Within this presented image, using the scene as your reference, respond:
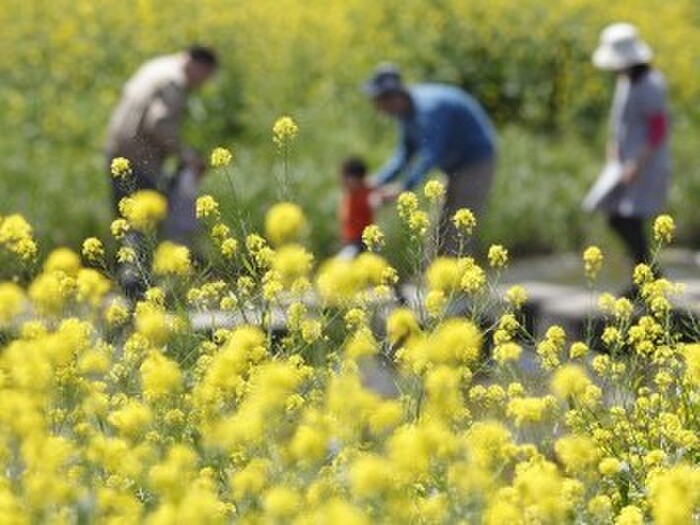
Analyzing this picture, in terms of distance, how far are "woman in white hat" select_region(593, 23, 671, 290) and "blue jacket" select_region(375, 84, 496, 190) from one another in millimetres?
632

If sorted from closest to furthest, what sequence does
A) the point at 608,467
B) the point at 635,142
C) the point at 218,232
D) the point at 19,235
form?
1. the point at 608,467
2. the point at 19,235
3. the point at 218,232
4. the point at 635,142

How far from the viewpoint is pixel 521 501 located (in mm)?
3400

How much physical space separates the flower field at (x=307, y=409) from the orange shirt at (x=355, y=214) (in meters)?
4.06

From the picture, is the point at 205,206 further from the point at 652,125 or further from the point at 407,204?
the point at 652,125

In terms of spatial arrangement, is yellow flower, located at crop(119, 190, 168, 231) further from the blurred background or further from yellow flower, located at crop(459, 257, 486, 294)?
the blurred background

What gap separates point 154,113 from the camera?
8.52m

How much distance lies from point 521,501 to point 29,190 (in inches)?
273

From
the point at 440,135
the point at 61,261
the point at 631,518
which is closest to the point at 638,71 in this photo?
the point at 440,135

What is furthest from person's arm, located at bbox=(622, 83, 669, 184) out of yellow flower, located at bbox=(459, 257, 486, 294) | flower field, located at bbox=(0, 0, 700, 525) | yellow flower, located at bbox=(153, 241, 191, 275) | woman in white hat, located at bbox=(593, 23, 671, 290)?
yellow flower, located at bbox=(153, 241, 191, 275)

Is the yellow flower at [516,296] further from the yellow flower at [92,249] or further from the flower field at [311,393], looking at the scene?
the yellow flower at [92,249]

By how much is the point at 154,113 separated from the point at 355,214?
1.04 meters

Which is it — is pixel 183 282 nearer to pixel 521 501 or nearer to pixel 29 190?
pixel 521 501

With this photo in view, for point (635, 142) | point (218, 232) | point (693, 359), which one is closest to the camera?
point (693, 359)

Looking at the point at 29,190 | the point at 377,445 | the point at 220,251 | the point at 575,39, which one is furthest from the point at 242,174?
the point at 377,445
